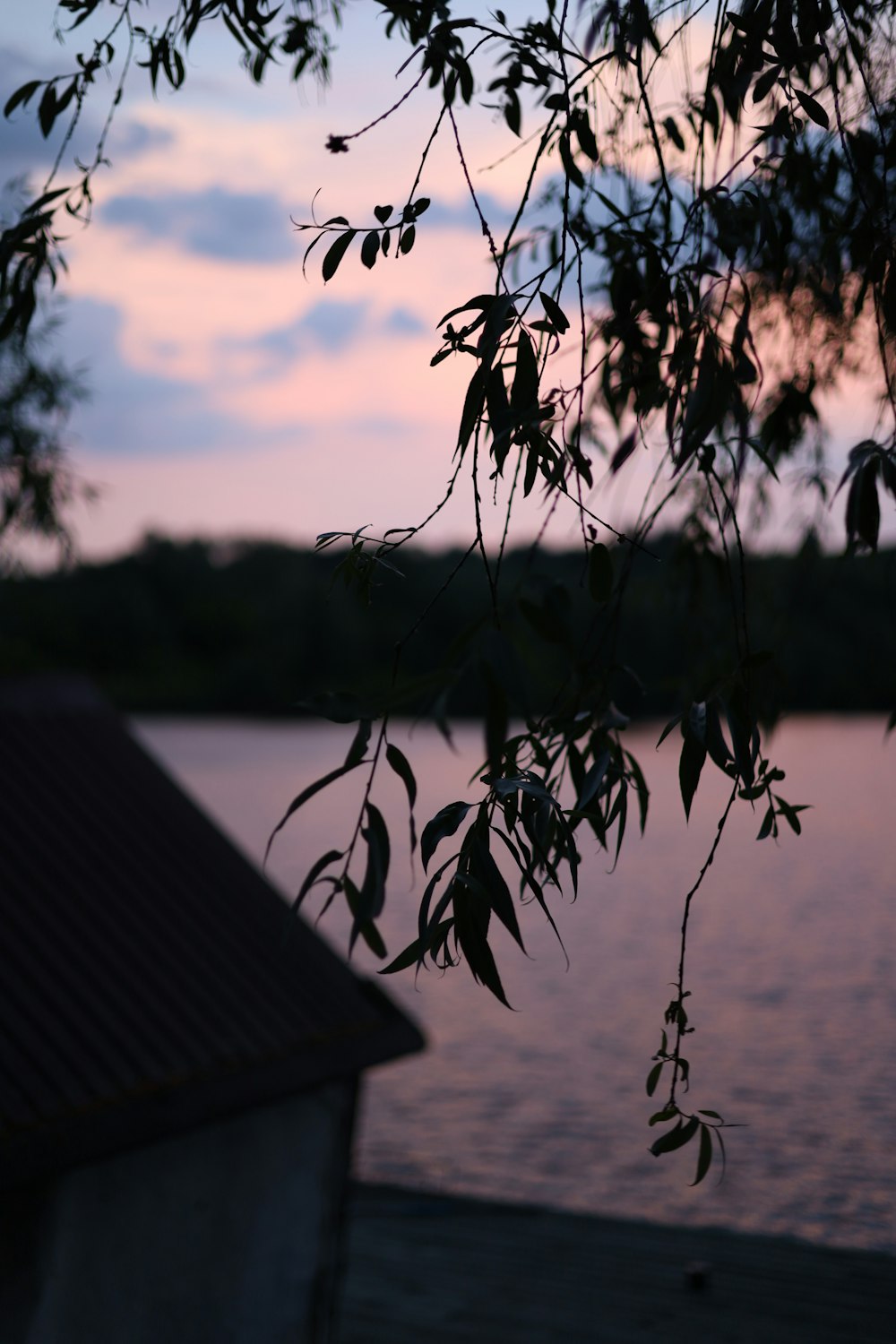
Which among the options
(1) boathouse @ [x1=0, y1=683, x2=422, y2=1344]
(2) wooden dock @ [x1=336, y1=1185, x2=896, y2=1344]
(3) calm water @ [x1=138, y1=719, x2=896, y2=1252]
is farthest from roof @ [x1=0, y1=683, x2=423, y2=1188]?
(2) wooden dock @ [x1=336, y1=1185, x2=896, y2=1344]

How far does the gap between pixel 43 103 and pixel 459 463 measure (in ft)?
4.58

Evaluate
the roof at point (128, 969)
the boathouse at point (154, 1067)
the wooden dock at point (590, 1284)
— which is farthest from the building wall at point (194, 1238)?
A: the wooden dock at point (590, 1284)

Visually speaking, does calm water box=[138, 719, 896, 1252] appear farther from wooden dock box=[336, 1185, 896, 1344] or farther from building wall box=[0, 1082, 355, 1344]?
wooden dock box=[336, 1185, 896, 1344]

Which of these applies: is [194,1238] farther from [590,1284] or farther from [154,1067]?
[590,1284]

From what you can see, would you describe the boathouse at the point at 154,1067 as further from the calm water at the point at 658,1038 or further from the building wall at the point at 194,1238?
the calm water at the point at 658,1038

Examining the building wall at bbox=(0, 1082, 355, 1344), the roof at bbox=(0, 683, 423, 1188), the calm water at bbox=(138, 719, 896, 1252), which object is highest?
the roof at bbox=(0, 683, 423, 1188)

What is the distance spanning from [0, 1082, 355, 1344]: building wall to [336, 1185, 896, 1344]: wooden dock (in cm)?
158

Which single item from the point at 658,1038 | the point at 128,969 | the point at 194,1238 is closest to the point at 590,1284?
the point at 194,1238

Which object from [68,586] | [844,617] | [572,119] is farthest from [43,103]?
[68,586]

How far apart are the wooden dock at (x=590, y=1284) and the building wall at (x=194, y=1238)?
1577 mm

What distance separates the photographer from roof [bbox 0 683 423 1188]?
3.60 m

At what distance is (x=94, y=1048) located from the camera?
3738mm

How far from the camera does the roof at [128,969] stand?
3604mm

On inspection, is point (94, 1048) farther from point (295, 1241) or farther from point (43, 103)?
point (43, 103)
